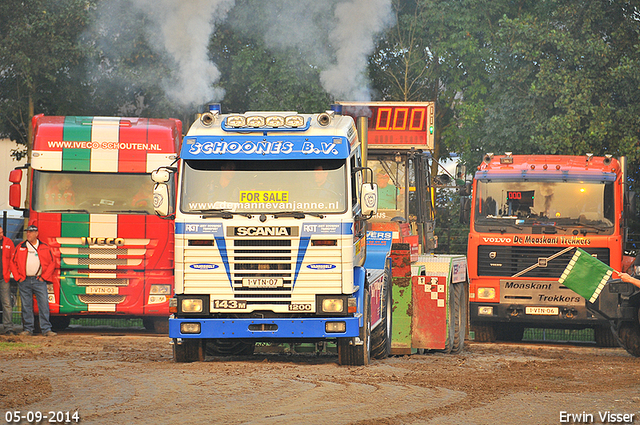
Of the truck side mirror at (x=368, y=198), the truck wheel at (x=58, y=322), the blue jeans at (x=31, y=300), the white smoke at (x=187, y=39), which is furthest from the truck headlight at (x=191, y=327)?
the white smoke at (x=187, y=39)

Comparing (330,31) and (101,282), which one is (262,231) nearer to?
(101,282)

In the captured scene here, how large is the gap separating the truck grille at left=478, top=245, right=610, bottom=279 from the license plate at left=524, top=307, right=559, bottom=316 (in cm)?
60

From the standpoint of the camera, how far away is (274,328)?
12.2m

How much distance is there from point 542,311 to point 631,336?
3265mm

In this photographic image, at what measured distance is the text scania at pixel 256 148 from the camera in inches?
484

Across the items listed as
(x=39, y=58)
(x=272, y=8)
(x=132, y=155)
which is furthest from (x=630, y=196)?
(x=39, y=58)

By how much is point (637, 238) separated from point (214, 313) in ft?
52.4

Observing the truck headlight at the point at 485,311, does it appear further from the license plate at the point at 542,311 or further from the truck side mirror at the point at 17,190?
the truck side mirror at the point at 17,190

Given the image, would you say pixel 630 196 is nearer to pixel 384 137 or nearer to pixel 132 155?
pixel 384 137

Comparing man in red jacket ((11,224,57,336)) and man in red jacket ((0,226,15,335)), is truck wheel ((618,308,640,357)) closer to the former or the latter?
man in red jacket ((11,224,57,336))

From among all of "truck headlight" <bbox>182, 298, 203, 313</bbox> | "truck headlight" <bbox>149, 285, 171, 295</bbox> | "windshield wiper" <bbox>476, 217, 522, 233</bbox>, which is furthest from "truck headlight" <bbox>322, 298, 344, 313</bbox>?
"windshield wiper" <bbox>476, 217, 522, 233</bbox>

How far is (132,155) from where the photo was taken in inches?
722

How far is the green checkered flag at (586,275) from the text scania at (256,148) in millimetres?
3768

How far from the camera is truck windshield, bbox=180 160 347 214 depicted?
40.1 feet
